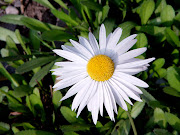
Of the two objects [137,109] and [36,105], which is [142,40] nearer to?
[137,109]

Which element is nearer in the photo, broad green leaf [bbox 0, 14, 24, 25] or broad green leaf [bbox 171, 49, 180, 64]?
broad green leaf [bbox 171, 49, 180, 64]

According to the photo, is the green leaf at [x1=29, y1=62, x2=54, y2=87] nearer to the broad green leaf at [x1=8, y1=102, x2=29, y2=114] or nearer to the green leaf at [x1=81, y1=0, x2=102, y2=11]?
the broad green leaf at [x1=8, y1=102, x2=29, y2=114]

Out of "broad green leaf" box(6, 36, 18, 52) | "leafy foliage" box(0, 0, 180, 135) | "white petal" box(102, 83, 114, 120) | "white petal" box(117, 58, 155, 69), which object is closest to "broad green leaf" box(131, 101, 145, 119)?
"leafy foliage" box(0, 0, 180, 135)

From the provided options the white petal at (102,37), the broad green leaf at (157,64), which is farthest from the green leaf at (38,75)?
the broad green leaf at (157,64)

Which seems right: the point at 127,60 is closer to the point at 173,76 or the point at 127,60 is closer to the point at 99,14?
the point at 173,76

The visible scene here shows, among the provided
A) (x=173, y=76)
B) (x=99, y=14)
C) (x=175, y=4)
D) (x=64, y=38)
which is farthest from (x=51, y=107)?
(x=175, y=4)

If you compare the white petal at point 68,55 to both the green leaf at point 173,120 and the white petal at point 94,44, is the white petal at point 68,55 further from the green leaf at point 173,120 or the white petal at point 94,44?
the green leaf at point 173,120

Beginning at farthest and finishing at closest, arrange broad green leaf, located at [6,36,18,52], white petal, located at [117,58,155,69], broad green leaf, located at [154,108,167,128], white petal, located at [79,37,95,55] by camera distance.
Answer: broad green leaf, located at [6,36,18,52]
broad green leaf, located at [154,108,167,128]
white petal, located at [79,37,95,55]
white petal, located at [117,58,155,69]

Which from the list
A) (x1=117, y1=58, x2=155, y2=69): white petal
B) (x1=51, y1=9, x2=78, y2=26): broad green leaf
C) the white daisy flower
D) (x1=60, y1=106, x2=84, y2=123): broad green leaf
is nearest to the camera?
(x1=117, y1=58, x2=155, y2=69): white petal

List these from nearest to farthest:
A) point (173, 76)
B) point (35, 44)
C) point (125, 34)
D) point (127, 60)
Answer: point (127, 60) < point (173, 76) < point (125, 34) < point (35, 44)
